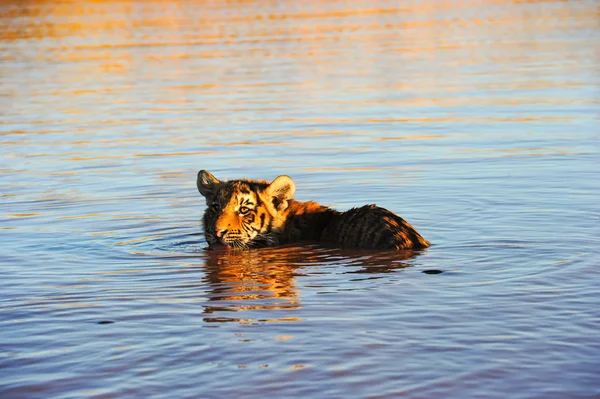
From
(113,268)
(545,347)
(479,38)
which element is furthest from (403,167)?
(479,38)

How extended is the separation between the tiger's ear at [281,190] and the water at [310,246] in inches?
27.3

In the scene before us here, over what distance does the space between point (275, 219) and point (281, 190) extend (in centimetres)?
28

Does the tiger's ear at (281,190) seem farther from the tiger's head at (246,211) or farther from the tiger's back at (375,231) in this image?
the tiger's back at (375,231)

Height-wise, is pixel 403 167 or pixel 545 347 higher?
pixel 403 167

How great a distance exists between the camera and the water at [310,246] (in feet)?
21.9

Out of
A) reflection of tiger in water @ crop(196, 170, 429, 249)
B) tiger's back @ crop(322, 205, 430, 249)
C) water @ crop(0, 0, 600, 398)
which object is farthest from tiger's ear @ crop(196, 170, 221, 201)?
tiger's back @ crop(322, 205, 430, 249)

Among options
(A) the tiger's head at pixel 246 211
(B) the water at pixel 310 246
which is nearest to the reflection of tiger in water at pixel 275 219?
(A) the tiger's head at pixel 246 211

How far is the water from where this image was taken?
21.9 ft

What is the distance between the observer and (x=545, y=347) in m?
6.86

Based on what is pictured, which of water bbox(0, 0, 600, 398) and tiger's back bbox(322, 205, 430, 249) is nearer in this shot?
water bbox(0, 0, 600, 398)

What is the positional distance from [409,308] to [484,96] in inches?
620

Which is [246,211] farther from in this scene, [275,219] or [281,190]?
[281,190]

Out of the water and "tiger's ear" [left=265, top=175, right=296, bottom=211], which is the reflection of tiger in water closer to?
"tiger's ear" [left=265, top=175, right=296, bottom=211]

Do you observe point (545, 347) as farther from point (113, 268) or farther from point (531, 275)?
point (113, 268)
